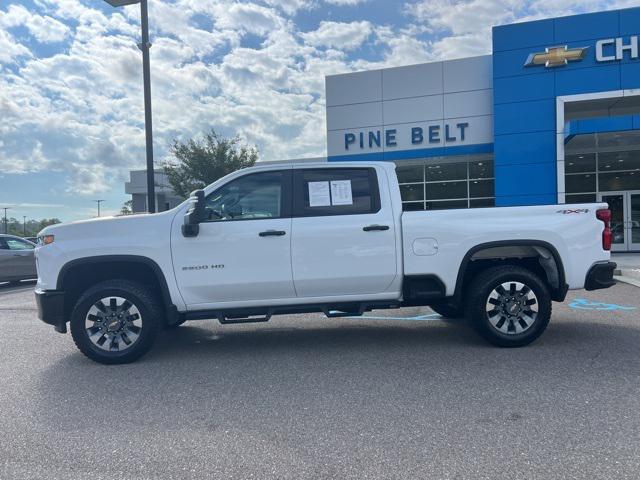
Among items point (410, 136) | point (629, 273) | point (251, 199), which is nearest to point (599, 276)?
point (251, 199)

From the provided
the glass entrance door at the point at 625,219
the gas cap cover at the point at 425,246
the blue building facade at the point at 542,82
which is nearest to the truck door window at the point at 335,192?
the gas cap cover at the point at 425,246

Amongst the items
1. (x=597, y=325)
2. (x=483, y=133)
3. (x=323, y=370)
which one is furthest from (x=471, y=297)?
(x=483, y=133)

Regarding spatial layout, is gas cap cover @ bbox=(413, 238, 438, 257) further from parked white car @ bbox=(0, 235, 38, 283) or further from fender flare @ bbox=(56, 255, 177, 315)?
parked white car @ bbox=(0, 235, 38, 283)

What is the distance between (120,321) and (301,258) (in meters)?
2.07

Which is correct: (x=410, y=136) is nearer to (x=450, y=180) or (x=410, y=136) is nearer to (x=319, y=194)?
(x=450, y=180)

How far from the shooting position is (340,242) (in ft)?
16.6

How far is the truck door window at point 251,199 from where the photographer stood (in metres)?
5.18

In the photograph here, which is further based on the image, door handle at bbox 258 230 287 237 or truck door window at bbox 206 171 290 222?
truck door window at bbox 206 171 290 222

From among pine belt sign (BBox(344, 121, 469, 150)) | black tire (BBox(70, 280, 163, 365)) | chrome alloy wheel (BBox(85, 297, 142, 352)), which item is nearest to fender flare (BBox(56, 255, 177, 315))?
black tire (BBox(70, 280, 163, 365))

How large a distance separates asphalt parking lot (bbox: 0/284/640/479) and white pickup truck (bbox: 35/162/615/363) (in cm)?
51

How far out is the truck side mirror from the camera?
4906 mm

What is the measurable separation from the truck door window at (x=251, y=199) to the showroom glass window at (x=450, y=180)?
14276 millimetres

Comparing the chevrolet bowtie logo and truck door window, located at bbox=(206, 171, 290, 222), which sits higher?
the chevrolet bowtie logo

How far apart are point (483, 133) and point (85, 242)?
1628 cm
